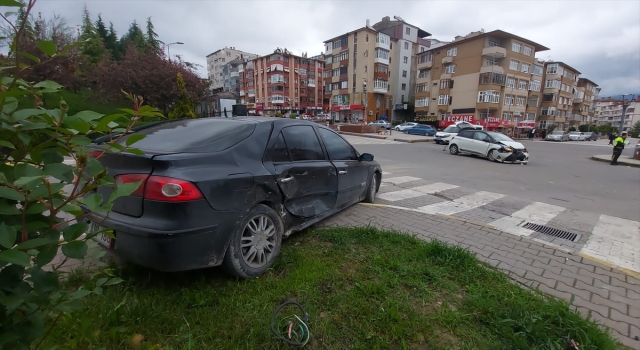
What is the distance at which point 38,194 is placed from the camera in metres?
1.00

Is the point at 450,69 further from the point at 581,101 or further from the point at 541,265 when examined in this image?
the point at 541,265

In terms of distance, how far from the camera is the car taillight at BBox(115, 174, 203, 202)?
228 cm

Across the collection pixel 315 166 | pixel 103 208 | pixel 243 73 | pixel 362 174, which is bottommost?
pixel 362 174

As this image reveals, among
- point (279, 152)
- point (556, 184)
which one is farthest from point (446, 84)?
point (279, 152)

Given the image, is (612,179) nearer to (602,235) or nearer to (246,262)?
(602,235)

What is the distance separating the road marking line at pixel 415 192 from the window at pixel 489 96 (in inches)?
1822

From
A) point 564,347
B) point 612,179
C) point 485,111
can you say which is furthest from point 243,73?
point 564,347

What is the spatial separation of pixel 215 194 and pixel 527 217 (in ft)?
19.0

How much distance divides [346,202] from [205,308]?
2.77 m

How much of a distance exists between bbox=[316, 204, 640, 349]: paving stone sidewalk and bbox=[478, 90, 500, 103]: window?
49.8 metres

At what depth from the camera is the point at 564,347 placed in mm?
2150

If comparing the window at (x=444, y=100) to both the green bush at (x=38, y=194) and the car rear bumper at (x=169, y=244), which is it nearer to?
the car rear bumper at (x=169, y=244)

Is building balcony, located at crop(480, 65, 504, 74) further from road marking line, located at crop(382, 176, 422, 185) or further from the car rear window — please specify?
the car rear window

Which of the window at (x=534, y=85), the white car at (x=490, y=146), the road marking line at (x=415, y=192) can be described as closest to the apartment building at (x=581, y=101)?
the window at (x=534, y=85)
